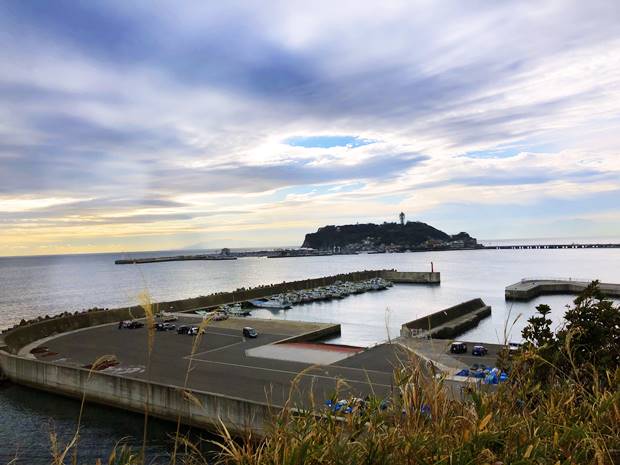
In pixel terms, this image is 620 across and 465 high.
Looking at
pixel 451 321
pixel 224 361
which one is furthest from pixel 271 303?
pixel 224 361

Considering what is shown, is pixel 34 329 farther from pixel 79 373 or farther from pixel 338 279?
pixel 338 279

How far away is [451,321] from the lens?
45.0 m

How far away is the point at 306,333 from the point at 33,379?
16.9 meters

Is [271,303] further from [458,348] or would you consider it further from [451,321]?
[458,348]

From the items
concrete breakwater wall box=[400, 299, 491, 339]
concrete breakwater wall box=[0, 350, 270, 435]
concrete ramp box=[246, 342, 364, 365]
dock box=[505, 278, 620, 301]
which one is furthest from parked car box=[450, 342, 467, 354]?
dock box=[505, 278, 620, 301]

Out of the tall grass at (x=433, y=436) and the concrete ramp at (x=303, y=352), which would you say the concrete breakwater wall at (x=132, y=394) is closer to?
the concrete ramp at (x=303, y=352)

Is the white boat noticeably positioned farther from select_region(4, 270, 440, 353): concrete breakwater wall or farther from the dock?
the dock

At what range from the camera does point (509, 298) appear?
209 feet

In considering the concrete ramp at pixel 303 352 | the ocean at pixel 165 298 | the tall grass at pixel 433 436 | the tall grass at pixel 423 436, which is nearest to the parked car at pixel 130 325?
the ocean at pixel 165 298

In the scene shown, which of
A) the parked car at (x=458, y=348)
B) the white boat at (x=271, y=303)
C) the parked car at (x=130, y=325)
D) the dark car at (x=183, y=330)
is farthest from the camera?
the white boat at (x=271, y=303)

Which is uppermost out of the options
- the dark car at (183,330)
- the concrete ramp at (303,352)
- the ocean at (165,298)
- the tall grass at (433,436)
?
the tall grass at (433,436)

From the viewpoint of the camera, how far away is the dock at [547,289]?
63656 millimetres

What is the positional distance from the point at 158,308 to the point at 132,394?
2794 cm

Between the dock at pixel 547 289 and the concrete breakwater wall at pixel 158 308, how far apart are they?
67.7 feet
